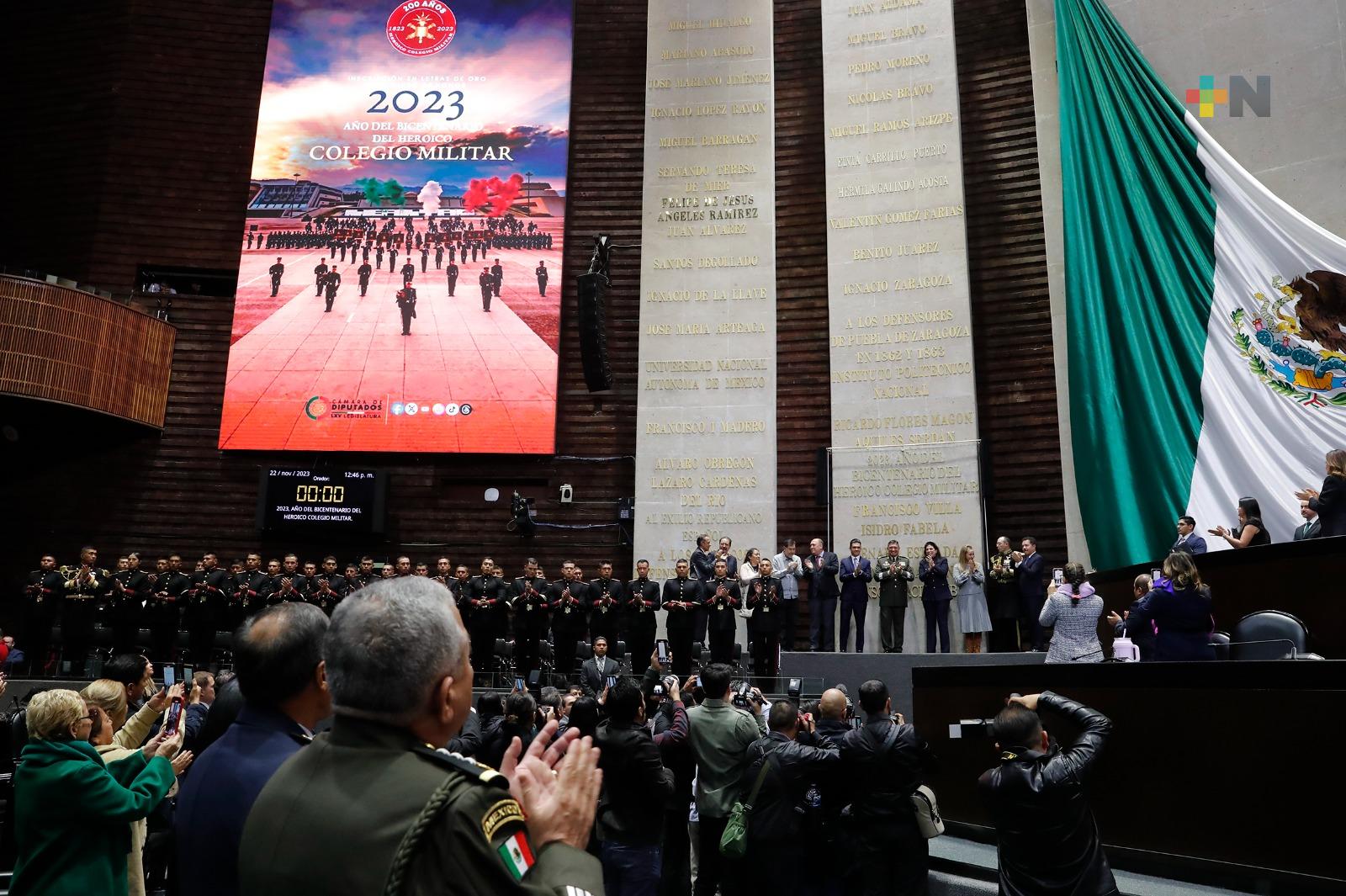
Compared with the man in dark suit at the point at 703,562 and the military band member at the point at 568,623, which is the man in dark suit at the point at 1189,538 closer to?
the man in dark suit at the point at 703,562

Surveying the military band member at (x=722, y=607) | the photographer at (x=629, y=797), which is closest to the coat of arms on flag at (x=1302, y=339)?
the military band member at (x=722, y=607)

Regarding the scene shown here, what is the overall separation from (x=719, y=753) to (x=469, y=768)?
3651 mm

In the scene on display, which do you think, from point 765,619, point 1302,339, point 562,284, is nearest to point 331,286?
point 562,284

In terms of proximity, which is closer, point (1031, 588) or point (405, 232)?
point (1031, 588)

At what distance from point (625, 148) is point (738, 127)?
1.98 meters

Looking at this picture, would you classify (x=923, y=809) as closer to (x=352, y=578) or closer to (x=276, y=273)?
(x=352, y=578)

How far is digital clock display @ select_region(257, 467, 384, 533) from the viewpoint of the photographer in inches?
604

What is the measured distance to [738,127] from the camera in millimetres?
16500

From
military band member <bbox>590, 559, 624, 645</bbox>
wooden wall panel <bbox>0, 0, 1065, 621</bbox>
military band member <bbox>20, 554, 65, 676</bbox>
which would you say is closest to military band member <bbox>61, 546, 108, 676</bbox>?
military band member <bbox>20, 554, 65, 676</bbox>

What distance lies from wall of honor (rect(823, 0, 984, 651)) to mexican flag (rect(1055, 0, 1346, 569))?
2366 mm

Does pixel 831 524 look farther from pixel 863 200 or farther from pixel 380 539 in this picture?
pixel 380 539

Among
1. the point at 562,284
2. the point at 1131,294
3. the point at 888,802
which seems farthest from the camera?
the point at 562,284

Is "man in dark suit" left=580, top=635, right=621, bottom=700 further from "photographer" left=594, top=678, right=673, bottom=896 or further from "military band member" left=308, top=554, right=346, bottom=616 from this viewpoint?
"photographer" left=594, top=678, right=673, bottom=896

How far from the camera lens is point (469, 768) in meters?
1.46
